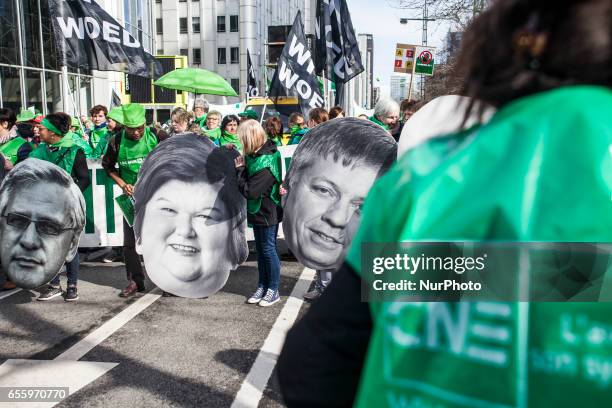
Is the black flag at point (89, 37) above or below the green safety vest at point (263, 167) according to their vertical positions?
above

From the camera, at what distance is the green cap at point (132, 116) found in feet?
17.0

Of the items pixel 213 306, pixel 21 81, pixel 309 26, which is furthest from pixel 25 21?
pixel 309 26

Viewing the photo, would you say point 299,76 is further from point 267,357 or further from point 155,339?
point 267,357

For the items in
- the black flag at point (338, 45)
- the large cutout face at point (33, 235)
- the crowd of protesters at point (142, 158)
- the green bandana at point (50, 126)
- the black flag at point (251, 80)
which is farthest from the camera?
the black flag at point (251, 80)


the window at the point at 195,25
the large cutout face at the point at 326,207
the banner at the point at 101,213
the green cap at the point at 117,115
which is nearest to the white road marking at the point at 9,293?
the banner at the point at 101,213

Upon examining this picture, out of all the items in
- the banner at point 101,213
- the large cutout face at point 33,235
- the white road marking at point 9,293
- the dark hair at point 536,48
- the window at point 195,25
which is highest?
the window at point 195,25

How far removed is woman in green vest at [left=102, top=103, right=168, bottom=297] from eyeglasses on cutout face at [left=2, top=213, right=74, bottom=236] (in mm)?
1484

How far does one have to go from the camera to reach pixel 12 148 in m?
6.98

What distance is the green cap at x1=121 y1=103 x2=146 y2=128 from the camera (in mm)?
5182

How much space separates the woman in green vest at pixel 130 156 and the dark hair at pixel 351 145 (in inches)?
94.7

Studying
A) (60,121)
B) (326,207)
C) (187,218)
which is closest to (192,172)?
(187,218)

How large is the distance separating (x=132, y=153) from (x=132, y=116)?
0.60 m

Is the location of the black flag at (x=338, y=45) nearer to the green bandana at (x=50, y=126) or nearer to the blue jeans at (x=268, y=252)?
the blue jeans at (x=268, y=252)

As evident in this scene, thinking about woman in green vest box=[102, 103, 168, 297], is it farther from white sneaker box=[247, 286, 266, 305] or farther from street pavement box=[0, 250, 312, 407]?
white sneaker box=[247, 286, 266, 305]
